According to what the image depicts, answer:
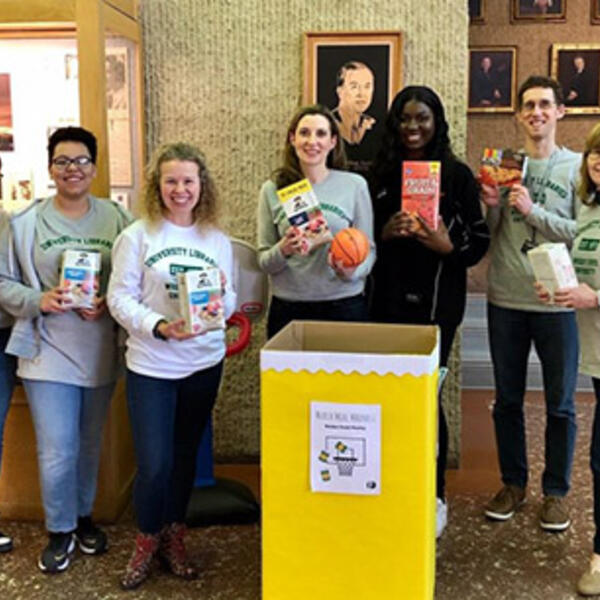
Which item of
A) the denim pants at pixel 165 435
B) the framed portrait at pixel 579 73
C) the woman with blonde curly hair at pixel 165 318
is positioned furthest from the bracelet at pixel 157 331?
the framed portrait at pixel 579 73

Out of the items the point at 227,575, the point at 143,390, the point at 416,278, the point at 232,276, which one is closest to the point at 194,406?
the point at 143,390

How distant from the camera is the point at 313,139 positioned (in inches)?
98.7

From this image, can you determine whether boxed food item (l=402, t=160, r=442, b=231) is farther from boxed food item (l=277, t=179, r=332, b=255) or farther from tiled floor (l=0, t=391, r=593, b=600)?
tiled floor (l=0, t=391, r=593, b=600)

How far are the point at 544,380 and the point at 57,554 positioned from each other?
181 cm

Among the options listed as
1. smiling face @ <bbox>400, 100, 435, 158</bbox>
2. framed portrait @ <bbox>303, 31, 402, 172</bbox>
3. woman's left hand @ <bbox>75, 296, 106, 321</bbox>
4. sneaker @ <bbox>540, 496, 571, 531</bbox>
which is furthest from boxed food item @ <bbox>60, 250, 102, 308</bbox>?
sneaker @ <bbox>540, 496, 571, 531</bbox>

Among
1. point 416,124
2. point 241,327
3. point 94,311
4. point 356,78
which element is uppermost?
point 356,78

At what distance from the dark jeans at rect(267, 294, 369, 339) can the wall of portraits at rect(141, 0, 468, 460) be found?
0.83m

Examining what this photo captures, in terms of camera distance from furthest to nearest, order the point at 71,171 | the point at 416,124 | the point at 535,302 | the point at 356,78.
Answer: the point at 356,78, the point at 535,302, the point at 416,124, the point at 71,171

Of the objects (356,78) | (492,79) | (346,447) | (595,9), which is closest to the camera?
(346,447)

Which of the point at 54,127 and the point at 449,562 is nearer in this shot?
the point at 449,562

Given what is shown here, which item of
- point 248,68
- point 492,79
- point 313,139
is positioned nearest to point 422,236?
point 313,139

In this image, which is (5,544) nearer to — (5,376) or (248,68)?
(5,376)

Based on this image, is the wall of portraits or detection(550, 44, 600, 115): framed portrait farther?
detection(550, 44, 600, 115): framed portrait

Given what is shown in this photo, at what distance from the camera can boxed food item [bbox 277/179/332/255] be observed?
96.0 inches
